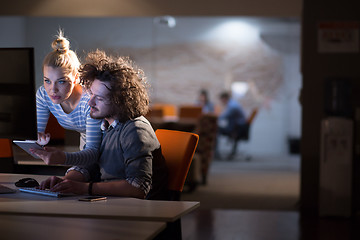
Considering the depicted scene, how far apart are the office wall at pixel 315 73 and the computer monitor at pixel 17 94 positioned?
405cm

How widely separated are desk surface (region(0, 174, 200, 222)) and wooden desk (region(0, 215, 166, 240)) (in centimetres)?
3

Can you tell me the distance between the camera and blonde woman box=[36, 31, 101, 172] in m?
2.32

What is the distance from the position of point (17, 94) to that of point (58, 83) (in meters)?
0.23

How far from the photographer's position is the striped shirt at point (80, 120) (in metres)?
2.34

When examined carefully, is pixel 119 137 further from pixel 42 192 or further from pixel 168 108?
pixel 168 108

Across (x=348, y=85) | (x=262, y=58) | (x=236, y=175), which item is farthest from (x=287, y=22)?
(x=348, y=85)

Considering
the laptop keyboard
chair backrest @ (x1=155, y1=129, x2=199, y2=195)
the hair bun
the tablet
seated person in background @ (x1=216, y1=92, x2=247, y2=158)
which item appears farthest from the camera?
seated person in background @ (x1=216, y1=92, x2=247, y2=158)

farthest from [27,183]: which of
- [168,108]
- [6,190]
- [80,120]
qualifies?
[168,108]

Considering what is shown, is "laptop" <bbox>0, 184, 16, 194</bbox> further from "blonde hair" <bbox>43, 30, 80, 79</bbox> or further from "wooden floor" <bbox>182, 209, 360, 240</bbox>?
"wooden floor" <bbox>182, 209, 360, 240</bbox>

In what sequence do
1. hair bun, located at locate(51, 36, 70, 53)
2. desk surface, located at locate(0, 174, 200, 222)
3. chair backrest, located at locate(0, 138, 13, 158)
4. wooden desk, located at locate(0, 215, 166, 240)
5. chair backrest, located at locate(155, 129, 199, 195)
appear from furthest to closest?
chair backrest, located at locate(0, 138, 13, 158)
chair backrest, located at locate(155, 129, 199, 195)
hair bun, located at locate(51, 36, 70, 53)
desk surface, located at locate(0, 174, 200, 222)
wooden desk, located at locate(0, 215, 166, 240)

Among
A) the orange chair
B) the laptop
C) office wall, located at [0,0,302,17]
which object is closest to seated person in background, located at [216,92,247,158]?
office wall, located at [0,0,302,17]

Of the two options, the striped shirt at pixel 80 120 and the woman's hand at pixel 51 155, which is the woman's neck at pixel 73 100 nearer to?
the striped shirt at pixel 80 120

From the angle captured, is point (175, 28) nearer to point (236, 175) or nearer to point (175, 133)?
point (236, 175)

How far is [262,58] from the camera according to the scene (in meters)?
10.4
